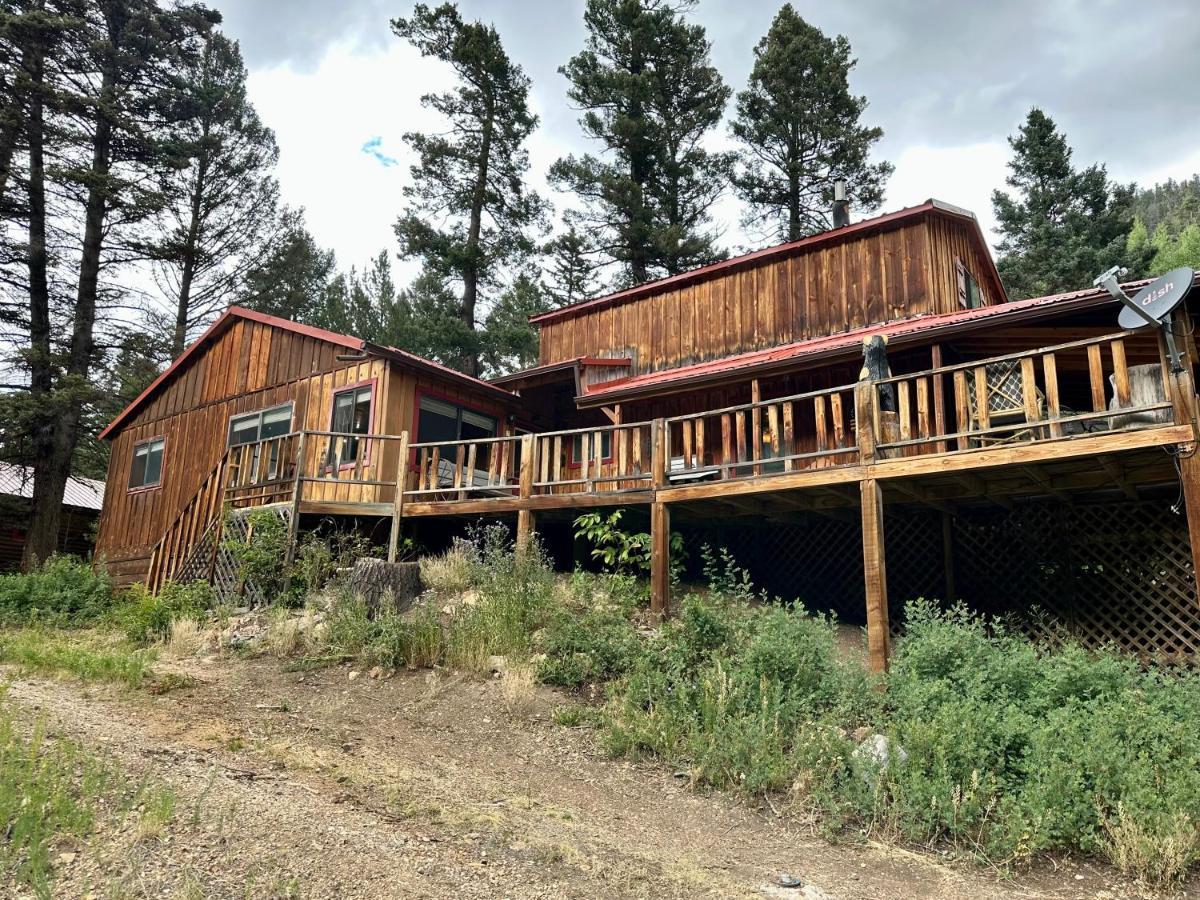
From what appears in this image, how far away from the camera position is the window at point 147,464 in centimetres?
1869

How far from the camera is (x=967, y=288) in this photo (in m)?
15.5

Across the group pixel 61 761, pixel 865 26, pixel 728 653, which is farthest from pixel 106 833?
pixel 865 26

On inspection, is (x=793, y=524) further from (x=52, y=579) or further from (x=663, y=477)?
(x=52, y=579)

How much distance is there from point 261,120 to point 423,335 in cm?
1102

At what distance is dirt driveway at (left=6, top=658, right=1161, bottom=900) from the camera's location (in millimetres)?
4051

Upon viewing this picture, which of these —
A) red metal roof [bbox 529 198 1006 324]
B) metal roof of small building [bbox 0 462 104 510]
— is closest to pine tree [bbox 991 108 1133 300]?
red metal roof [bbox 529 198 1006 324]

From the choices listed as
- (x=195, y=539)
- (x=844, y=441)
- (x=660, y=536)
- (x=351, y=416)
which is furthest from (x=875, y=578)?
(x=195, y=539)

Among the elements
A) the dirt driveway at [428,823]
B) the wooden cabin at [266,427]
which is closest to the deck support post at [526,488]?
the wooden cabin at [266,427]

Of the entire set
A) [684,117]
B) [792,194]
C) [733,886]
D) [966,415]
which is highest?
[684,117]

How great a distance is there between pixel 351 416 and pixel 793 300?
29.0 feet

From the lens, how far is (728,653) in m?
7.63

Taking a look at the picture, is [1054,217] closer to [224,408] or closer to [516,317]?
[516,317]

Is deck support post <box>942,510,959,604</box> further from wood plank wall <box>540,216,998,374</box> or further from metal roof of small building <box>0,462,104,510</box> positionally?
metal roof of small building <box>0,462,104,510</box>

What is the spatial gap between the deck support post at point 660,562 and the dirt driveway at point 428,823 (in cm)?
242
